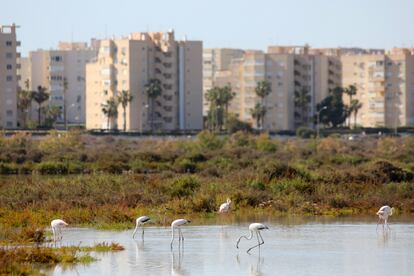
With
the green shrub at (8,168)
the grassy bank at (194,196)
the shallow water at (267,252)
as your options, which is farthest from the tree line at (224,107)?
the shallow water at (267,252)

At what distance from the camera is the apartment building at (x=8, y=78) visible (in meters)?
142

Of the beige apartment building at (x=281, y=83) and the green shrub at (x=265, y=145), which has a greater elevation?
the beige apartment building at (x=281, y=83)

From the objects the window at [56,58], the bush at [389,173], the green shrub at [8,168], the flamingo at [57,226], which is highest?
the window at [56,58]

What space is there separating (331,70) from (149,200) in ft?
450

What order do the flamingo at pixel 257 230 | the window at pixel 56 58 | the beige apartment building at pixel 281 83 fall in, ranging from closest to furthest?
the flamingo at pixel 257 230
the beige apartment building at pixel 281 83
the window at pixel 56 58

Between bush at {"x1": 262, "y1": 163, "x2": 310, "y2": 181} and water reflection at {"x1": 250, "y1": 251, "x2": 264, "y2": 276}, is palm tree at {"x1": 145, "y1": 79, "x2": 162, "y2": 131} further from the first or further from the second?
water reflection at {"x1": 250, "y1": 251, "x2": 264, "y2": 276}

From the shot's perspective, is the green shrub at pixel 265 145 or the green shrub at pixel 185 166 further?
the green shrub at pixel 265 145

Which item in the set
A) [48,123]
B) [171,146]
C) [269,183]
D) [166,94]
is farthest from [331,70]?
[269,183]

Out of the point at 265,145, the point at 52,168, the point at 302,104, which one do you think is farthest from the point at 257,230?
the point at 302,104

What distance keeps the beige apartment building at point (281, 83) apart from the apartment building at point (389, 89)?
6.23 metres

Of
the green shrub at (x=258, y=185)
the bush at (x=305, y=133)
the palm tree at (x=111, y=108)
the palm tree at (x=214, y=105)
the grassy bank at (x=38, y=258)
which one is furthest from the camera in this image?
the palm tree at (x=214, y=105)

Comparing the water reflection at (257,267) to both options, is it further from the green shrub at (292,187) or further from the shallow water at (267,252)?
the green shrub at (292,187)

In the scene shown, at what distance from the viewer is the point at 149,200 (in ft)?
137

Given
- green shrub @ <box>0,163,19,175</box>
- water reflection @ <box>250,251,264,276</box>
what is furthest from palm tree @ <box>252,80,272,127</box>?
water reflection @ <box>250,251,264,276</box>
